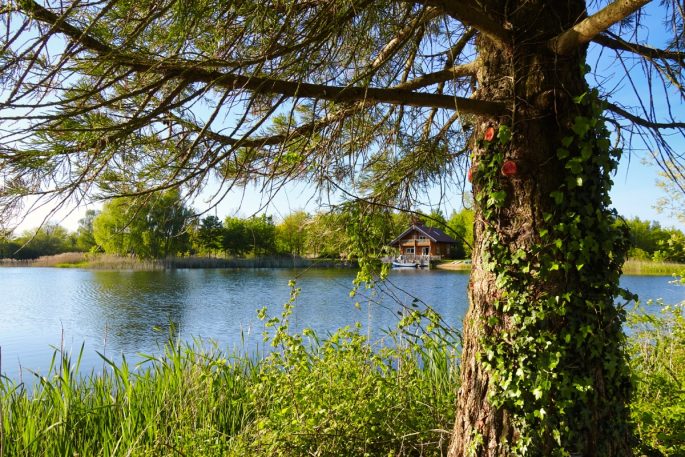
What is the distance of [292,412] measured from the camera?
243 cm

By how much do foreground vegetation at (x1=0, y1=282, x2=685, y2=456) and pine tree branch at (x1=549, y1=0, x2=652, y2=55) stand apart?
1.31 metres

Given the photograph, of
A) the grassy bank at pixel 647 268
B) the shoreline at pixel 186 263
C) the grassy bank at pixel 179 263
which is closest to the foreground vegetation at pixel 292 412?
the grassy bank at pixel 647 268

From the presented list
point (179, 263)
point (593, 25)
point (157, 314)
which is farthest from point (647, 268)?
point (593, 25)

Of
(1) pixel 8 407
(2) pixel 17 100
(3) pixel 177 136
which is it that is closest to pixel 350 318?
(1) pixel 8 407

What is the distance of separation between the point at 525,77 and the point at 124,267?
29881mm

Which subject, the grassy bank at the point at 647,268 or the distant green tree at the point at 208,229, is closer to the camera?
the distant green tree at the point at 208,229

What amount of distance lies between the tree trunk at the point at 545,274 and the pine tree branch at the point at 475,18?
6 centimetres

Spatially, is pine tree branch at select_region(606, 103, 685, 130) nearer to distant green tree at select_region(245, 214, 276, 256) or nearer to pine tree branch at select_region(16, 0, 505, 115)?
pine tree branch at select_region(16, 0, 505, 115)

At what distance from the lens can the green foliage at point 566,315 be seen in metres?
1.70

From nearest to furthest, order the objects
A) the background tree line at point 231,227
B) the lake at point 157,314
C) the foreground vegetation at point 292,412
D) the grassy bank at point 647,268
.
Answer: the background tree line at point 231,227
the foreground vegetation at point 292,412
the lake at point 157,314
the grassy bank at point 647,268

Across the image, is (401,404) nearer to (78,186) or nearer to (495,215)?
(495,215)

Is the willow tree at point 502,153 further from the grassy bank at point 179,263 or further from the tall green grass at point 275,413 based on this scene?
the grassy bank at point 179,263

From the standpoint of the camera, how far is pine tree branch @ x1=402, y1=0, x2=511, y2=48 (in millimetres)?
1671

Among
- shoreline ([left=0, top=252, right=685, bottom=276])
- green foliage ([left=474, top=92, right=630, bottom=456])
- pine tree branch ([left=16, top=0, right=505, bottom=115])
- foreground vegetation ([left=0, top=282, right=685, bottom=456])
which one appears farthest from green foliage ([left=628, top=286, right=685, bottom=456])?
shoreline ([left=0, top=252, right=685, bottom=276])
